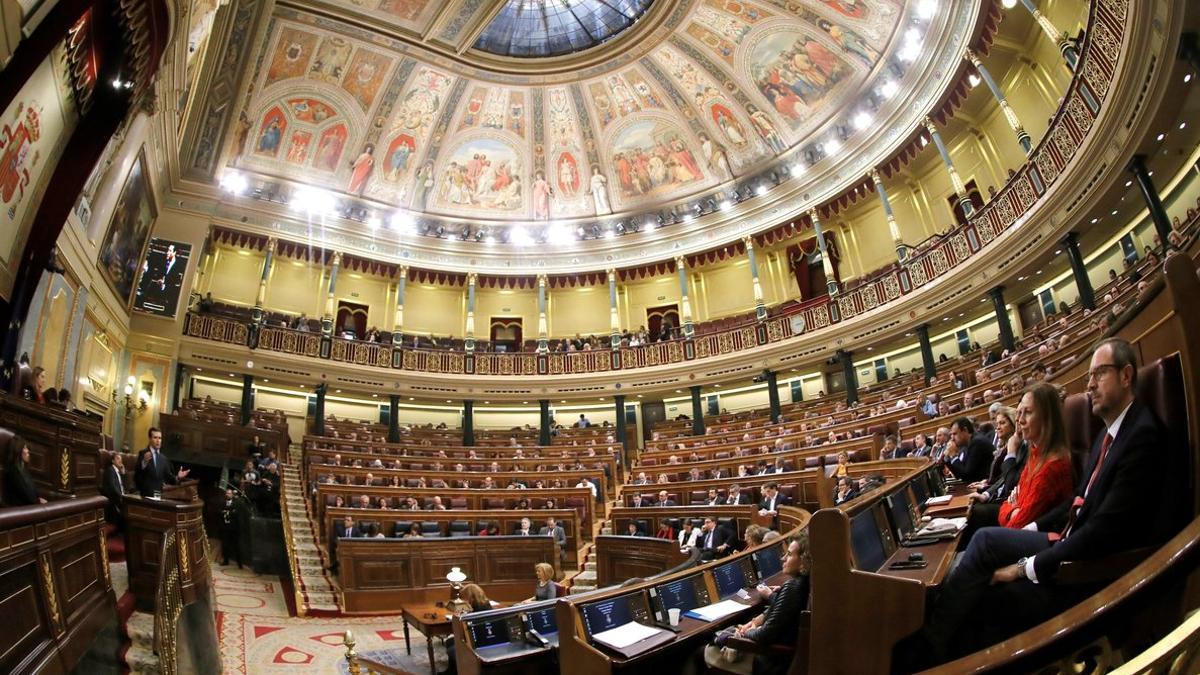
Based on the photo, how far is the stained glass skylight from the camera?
1797 centimetres

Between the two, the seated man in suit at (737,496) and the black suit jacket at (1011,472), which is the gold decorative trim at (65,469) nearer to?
the black suit jacket at (1011,472)

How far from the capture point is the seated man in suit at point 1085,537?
162cm

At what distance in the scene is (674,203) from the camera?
20.4 metres

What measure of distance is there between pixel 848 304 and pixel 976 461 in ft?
36.7

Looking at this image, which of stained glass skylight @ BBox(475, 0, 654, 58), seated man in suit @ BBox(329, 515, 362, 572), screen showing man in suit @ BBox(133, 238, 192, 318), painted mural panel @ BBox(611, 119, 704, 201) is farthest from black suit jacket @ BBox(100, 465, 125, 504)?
painted mural panel @ BBox(611, 119, 704, 201)

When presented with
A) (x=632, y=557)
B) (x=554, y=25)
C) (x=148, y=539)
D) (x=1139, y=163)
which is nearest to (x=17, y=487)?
(x=148, y=539)

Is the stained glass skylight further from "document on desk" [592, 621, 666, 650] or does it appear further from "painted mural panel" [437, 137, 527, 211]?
"document on desk" [592, 621, 666, 650]

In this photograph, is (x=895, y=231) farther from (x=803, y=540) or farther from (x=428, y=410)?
(x=428, y=410)

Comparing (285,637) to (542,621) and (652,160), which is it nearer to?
(542,621)

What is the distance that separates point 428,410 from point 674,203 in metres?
11.3

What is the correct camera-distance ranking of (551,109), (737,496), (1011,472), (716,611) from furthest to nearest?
(551,109) → (737,496) → (716,611) → (1011,472)

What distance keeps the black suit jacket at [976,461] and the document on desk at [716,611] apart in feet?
8.32

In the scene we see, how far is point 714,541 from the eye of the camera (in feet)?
24.4

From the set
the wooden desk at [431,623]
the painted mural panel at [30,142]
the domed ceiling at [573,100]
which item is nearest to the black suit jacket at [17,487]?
the wooden desk at [431,623]
